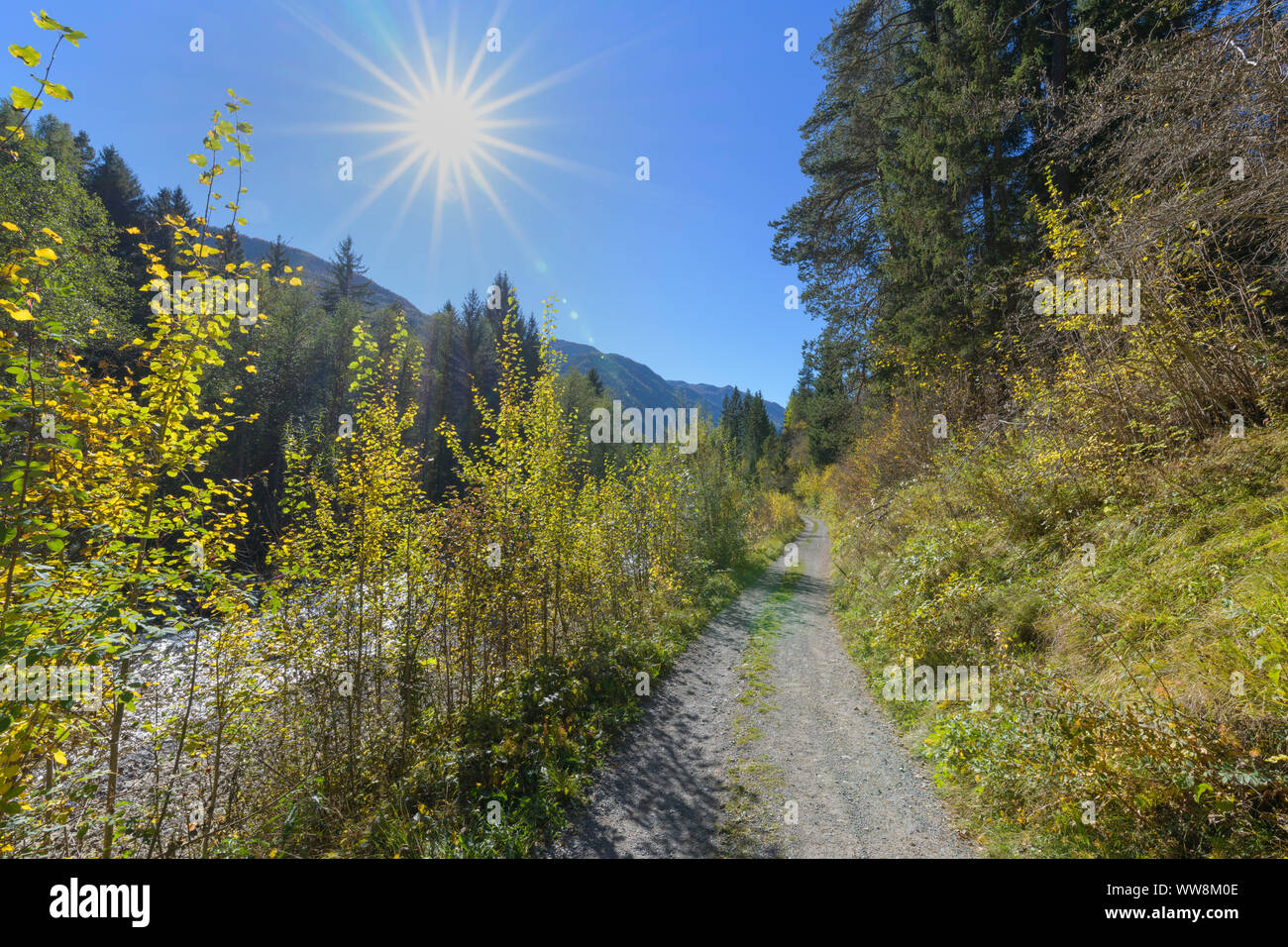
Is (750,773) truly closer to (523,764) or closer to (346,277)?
(523,764)

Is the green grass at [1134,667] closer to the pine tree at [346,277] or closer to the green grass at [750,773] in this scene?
the green grass at [750,773]

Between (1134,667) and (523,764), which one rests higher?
(1134,667)

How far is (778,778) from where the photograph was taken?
4.81 metres

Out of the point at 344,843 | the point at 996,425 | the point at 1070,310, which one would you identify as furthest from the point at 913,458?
the point at 344,843

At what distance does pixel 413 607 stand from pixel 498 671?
4.93 feet

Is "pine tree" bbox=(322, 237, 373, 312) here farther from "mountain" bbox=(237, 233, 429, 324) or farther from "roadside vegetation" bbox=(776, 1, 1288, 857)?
"roadside vegetation" bbox=(776, 1, 1288, 857)

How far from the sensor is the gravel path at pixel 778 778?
3.88 meters

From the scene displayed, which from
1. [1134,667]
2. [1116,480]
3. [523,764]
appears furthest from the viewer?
[1116,480]

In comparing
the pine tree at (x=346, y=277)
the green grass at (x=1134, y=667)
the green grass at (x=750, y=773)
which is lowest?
the green grass at (x=750, y=773)

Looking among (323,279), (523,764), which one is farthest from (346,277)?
(523,764)

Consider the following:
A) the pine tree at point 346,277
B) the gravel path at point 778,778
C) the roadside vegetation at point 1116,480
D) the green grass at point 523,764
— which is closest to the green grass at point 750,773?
the gravel path at point 778,778

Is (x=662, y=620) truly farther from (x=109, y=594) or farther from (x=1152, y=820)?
(x=109, y=594)

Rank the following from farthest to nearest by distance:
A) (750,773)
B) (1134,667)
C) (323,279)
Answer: (323,279)
(750,773)
(1134,667)

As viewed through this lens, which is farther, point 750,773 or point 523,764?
point 523,764
